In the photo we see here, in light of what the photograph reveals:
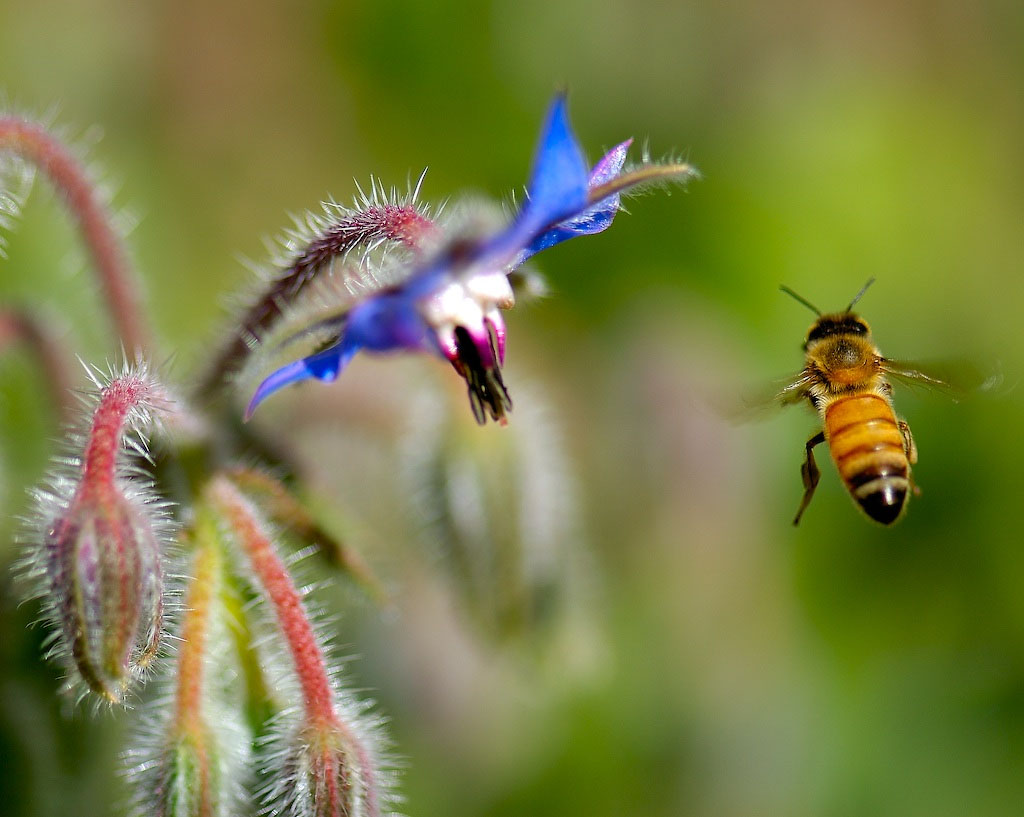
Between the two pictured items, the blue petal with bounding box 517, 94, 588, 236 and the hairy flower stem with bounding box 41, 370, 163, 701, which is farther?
the hairy flower stem with bounding box 41, 370, 163, 701

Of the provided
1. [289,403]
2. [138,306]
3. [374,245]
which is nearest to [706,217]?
[289,403]

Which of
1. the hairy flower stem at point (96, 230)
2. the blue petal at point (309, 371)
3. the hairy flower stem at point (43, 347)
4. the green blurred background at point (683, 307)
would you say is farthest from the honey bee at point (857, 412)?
the hairy flower stem at point (43, 347)

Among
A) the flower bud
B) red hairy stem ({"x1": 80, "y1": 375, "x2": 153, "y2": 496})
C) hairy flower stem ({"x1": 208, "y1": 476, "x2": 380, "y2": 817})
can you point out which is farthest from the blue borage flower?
the flower bud

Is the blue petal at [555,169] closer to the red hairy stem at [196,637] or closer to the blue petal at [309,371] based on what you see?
the blue petal at [309,371]

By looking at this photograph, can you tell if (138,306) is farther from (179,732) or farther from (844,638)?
(844,638)

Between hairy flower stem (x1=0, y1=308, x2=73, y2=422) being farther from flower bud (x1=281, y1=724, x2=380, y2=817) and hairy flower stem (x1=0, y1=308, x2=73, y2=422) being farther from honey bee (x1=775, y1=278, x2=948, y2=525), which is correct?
honey bee (x1=775, y1=278, x2=948, y2=525)

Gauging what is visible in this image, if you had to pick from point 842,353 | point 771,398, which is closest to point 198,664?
point 771,398
